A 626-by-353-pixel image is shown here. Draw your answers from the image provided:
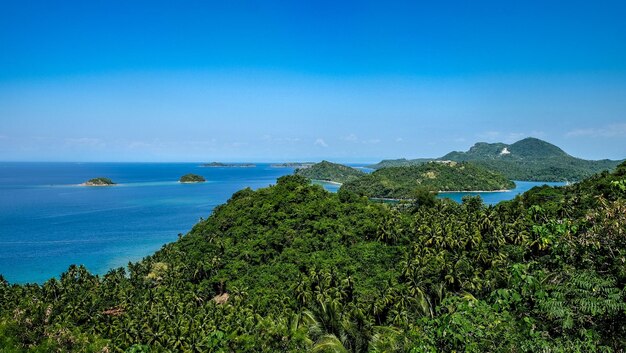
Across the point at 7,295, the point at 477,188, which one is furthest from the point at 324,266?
the point at 477,188

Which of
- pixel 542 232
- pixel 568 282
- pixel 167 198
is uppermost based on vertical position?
pixel 542 232

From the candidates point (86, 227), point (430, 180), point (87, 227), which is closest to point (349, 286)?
point (87, 227)

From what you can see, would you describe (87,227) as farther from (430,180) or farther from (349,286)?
(430,180)

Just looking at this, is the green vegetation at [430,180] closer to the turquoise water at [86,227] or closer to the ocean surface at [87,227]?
the ocean surface at [87,227]

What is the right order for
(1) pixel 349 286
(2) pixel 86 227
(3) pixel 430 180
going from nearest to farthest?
(1) pixel 349 286
(2) pixel 86 227
(3) pixel 430 180

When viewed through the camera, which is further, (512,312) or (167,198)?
(167,198)

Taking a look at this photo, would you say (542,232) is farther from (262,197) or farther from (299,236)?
(262,197)

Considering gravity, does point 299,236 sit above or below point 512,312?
below

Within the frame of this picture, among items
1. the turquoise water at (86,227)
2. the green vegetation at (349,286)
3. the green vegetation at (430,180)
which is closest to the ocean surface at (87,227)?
the turquoise water at (86,227)
